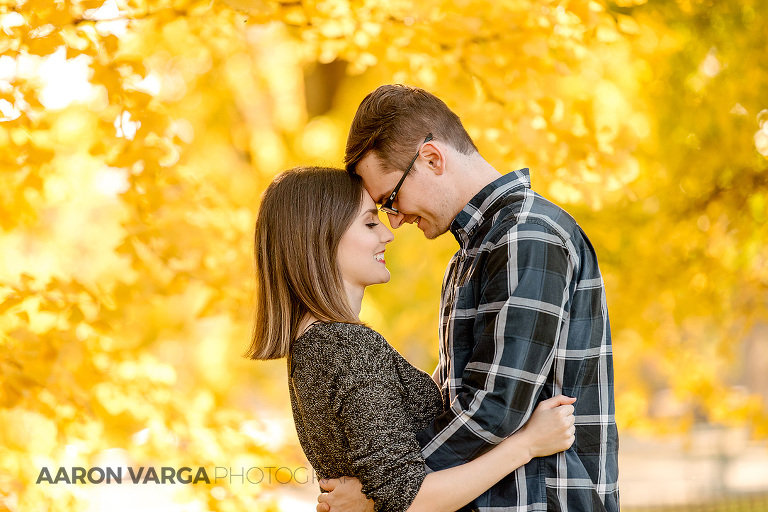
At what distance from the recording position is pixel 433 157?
81.8 inches

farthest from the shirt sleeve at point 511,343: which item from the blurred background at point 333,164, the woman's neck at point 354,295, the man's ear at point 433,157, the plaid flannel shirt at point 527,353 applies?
the blurred background at point 333,164

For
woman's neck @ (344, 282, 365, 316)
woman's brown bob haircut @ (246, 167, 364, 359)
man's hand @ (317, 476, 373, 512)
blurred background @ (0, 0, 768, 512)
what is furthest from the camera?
blurred background @ (0, 0, 768, 512)

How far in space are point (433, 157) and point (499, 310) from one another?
0.52 meters

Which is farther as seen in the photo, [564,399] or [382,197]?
[382,197]

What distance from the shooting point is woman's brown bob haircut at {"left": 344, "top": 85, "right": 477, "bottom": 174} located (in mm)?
2080

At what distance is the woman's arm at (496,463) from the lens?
5.90ft

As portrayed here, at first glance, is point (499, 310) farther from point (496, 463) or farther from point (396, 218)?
point (396, 218)

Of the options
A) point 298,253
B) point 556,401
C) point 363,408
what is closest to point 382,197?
point 298,253

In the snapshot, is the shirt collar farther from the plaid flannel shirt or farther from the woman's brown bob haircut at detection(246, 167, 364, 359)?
the woman's brown bob haircut at detection(246, 167, 364, 359)

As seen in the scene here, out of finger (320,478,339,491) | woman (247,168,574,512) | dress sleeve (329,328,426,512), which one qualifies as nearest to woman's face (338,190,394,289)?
woman (247,168,574,512)

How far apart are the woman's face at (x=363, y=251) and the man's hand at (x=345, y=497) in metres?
0.56

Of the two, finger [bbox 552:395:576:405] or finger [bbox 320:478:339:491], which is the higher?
finger [bbox 552:395:576:405]

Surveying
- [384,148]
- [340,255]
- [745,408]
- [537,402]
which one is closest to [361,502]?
[537,402]

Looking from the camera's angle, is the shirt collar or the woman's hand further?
the shirt collar
